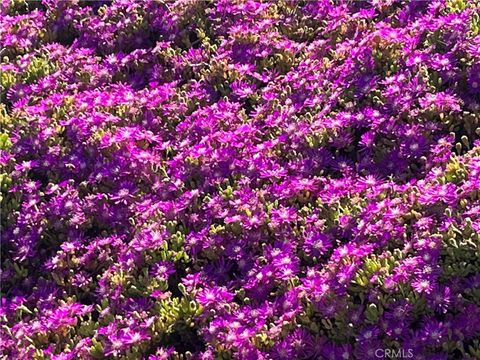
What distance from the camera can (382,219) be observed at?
4223 mm

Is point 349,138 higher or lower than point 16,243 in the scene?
higher

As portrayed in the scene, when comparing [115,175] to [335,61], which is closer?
[115,175]

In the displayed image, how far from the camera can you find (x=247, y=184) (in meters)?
4.75

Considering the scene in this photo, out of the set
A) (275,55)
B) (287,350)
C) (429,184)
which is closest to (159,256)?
(287,350)

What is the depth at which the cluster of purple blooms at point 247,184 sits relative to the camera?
155 inches

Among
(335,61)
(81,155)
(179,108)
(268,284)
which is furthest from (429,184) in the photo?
(81,155)

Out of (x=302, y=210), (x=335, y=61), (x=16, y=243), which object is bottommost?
(x=16, y=243)

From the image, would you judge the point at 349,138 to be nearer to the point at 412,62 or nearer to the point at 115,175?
the point at 412,62

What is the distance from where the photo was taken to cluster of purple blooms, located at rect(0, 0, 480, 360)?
3936 millimetres

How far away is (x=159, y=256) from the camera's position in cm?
452

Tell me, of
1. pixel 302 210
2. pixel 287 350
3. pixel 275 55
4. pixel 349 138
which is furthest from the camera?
pixel 275 55

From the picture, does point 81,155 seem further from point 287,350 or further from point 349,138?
point 287,350

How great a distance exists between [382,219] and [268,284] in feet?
2.44

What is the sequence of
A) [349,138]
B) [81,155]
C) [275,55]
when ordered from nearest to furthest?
[349,138] → [81,155] → [275,55]
